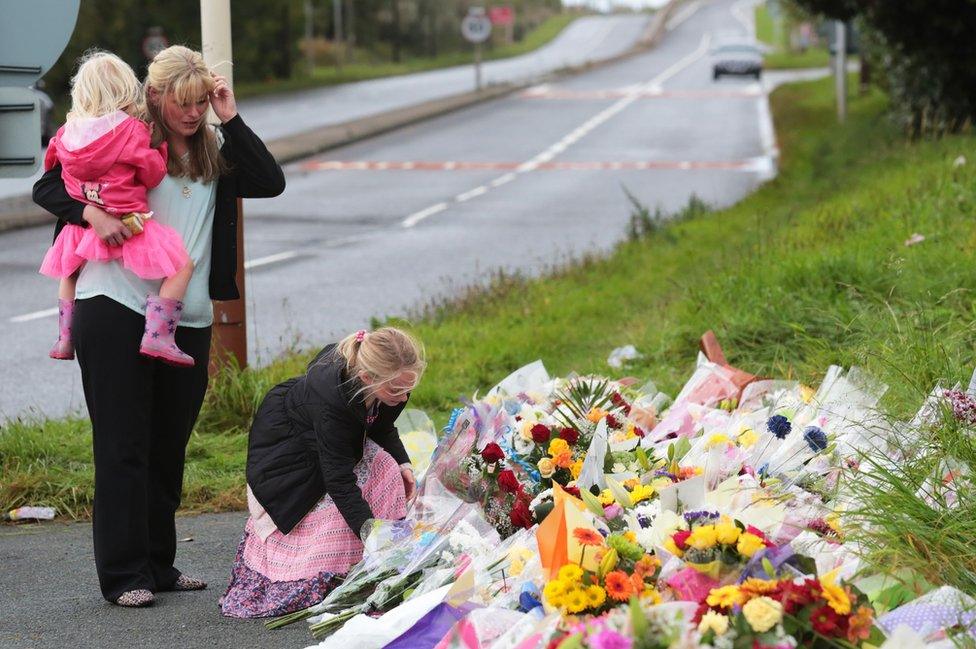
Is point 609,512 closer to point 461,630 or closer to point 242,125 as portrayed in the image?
point 461,630

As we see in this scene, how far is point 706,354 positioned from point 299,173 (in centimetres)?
1700

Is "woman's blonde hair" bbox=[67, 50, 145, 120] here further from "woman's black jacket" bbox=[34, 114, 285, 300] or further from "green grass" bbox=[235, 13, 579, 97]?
"green grass" bbox=[235, 13, 579, 97]

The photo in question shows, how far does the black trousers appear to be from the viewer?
176 inches

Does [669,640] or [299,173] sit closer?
[669,640]

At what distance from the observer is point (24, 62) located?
5.49 m

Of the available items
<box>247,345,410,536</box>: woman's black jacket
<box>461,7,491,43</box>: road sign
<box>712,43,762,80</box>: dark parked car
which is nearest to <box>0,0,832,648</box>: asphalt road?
<box>247,345,410,536</box>: woman's black jacket

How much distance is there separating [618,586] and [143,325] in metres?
1.81

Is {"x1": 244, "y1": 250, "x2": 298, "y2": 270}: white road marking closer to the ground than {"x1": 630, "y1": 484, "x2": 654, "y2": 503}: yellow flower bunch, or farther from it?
closer to the ground

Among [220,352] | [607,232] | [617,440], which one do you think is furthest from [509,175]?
[617,440]

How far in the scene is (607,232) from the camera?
15656mm

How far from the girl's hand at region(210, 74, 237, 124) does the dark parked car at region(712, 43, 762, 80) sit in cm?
4285

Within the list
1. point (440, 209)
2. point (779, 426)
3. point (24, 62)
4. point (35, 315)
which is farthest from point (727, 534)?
point (440, 209)

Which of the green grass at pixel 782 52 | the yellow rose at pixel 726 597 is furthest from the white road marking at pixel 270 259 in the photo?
the green grass at pixel 782 52

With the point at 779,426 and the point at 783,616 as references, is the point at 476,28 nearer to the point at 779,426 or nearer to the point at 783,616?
the point at 779,426
